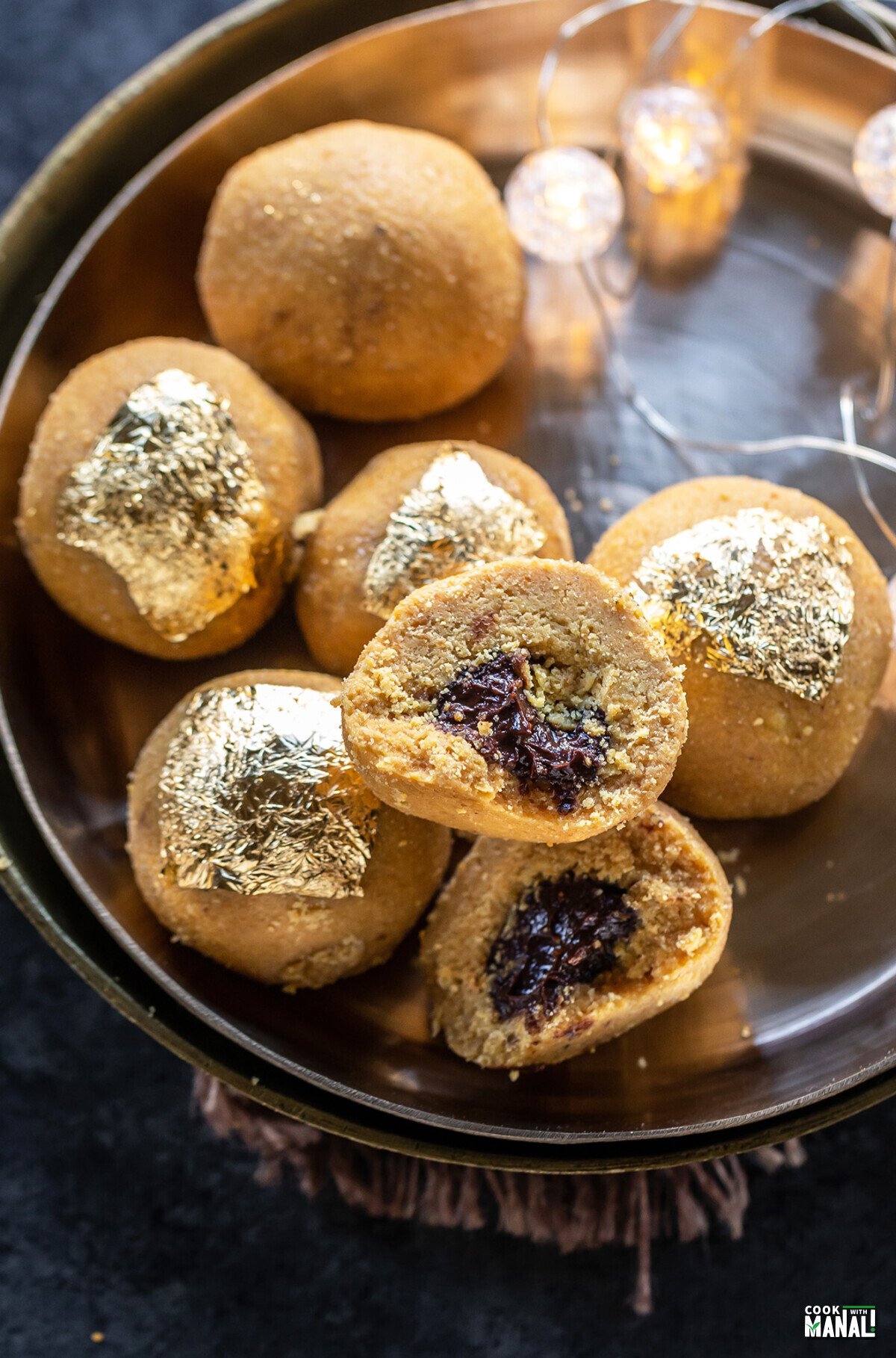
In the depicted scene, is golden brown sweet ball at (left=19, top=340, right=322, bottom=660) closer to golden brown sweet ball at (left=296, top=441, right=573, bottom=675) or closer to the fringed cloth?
golden brown sweet ball at (left=296, top=441, right=573, bottom=675)

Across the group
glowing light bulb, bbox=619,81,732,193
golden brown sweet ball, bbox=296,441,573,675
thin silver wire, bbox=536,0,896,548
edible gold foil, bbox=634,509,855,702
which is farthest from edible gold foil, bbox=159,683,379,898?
glowing light bulb, bbox=619,81,732,193

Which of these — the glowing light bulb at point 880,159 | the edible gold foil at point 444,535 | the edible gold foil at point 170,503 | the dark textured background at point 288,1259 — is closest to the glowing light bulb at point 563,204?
the glowing light bulb at point 880,159

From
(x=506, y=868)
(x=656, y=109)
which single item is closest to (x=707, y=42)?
(x=656, y=109)

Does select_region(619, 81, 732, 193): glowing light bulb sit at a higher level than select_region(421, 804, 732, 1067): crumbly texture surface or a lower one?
higher

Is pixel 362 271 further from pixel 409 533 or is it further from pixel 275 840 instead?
pixel 275 840

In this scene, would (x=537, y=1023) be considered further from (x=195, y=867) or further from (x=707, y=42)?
(x=707, y=42)

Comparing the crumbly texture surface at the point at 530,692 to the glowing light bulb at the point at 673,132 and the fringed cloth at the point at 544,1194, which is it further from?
the glowing light bulb at the point at 673,132
